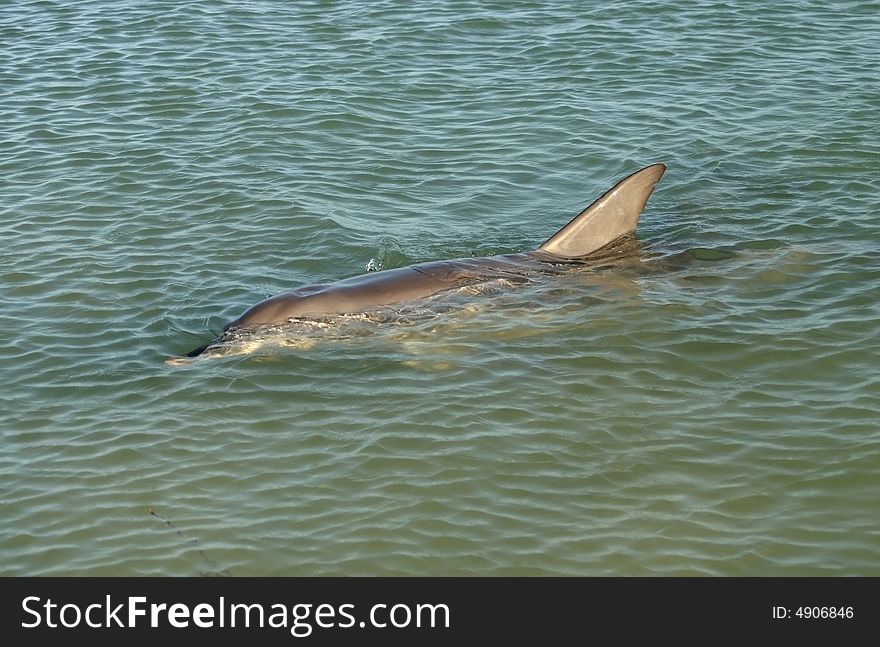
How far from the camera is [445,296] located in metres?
10.1

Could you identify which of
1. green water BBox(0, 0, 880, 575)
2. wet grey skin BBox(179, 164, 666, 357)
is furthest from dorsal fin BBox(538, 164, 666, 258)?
green water BBox(0, 0, 880, 575)

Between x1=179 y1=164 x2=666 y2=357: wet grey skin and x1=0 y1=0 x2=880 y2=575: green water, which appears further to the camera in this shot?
x1=179 y1=164 x2=666 y2=357: wet grey skin

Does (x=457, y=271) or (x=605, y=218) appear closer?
(x=457, y=271)

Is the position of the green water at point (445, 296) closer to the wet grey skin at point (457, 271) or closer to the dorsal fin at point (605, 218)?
the wet grey skin at point (457, 271)

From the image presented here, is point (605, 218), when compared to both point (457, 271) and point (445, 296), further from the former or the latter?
point (445, 296)

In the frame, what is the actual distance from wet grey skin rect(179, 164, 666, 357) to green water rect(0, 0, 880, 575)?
0.28m

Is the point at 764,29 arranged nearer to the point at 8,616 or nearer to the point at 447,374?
the point at 447,374

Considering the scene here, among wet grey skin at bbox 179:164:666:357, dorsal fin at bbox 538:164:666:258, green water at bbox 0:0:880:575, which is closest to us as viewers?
green water at bbox 0:0:880:575

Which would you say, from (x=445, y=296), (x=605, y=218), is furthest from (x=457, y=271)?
(x=605, y=218)

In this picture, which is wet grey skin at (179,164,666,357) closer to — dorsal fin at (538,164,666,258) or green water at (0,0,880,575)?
dorsal fin at (538,164,666,258)

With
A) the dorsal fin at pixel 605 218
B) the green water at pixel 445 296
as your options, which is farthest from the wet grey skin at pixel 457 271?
the green water at pixel 445 296

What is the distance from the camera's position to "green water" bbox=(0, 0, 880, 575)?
24.2ft

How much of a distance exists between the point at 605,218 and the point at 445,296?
1817 millimetres

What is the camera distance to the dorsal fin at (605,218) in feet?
35.6
